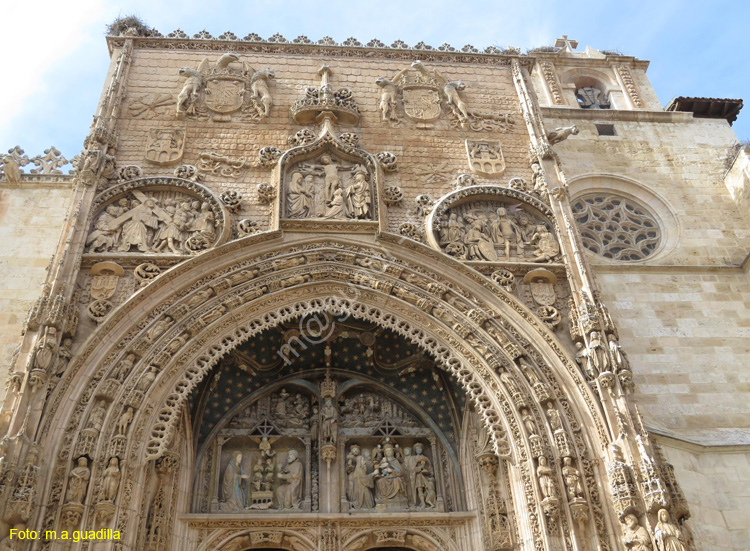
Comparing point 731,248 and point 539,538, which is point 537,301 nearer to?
point 539,538

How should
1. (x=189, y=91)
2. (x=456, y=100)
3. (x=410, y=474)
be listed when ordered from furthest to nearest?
1. (x=456, y=100)
2. (x=189, y=91)
3. (x=410, y=474)

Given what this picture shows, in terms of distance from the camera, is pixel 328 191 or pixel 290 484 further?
pixel 328 191

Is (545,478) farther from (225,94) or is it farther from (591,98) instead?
(591,98)

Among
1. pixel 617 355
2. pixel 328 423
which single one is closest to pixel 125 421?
pixel 328 423

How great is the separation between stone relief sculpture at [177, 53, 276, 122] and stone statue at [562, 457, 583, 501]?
783 centimetres

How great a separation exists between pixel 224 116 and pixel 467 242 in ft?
16.4

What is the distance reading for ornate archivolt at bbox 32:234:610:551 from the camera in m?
9.00

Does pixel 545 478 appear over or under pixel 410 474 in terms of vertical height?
under

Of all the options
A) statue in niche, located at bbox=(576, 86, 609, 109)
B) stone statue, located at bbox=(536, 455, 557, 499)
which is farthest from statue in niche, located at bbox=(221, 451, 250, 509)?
statue in niche, located at bbox=(576, 86, 609, 109)

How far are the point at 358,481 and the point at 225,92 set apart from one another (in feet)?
24.0

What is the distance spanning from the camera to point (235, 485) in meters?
10.6

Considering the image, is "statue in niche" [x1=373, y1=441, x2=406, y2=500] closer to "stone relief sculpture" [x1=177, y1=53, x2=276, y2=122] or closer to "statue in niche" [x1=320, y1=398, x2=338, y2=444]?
"statue in niche" [x1=320, y1=398, x2=338, y2=444]

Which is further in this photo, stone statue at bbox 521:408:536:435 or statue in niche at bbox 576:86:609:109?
statue in niche at bbox 576:86:609:109

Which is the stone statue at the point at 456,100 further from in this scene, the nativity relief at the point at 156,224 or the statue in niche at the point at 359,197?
the nativity relief at the point at 156,224
